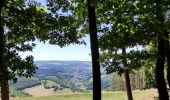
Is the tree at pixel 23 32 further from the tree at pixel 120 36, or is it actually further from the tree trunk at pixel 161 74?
the tree trunk at pixel 161 74

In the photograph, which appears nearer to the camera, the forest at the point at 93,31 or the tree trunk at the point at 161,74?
the forest at the point at 93,31

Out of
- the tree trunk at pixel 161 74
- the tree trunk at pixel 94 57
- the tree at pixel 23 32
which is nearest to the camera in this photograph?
the tree at pixel 23 32

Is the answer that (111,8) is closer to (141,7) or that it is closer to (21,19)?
(141,7)

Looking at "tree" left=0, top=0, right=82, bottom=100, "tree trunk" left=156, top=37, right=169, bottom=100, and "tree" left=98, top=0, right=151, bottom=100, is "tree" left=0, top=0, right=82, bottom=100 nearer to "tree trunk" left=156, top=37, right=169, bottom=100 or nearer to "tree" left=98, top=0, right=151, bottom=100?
"tree" left=98, top=0, right=151, bottom=100

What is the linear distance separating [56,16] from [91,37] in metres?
3.33

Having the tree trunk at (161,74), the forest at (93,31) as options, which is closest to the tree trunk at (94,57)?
the forest at (93,31)

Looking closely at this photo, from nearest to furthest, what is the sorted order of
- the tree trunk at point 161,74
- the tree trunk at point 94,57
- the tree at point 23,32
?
1. the tree at point 23,32
2. the tree trunk at point 94,57
3. the tree trunk at point 161,74

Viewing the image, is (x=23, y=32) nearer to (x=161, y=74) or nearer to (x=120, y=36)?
(x=120, y=36)

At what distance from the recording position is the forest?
1866cm

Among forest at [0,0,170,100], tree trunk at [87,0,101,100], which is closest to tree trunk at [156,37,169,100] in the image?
forest at [0,0,170,100]

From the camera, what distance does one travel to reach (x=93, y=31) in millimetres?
22375

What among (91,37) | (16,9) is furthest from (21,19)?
(91,37)

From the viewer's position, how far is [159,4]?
71.6 ft

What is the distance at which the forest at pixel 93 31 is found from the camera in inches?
734
